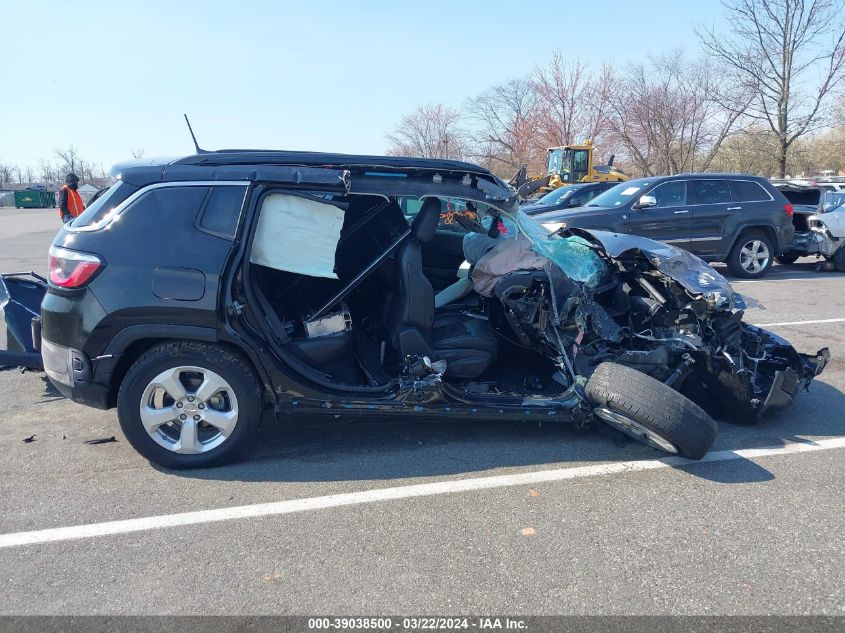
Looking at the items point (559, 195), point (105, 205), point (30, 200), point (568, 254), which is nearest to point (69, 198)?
point (559, 195)

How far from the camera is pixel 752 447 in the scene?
157 inches

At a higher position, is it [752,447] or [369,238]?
[369,238]

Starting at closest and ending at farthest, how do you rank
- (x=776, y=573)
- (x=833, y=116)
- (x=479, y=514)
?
(x=776, y=573) < (x=479, y=514) < (x=833, y=116)

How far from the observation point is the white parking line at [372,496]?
9.91ft

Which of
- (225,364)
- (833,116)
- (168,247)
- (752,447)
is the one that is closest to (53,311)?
(168,247)

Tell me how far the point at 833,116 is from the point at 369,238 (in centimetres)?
2974

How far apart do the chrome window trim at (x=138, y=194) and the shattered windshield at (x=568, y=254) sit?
6.20ft

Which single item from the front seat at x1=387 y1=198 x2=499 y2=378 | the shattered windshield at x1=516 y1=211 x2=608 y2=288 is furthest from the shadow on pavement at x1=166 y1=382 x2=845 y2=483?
the shattered windshield at x1=516 y1=211 x2=608 y2=288

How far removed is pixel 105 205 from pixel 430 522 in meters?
2.59

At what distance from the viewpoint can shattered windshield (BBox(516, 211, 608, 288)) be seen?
4.35 metres

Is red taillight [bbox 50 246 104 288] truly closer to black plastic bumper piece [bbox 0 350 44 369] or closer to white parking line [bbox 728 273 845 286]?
black plastic bumper piece [bbox 0 350 44 369]

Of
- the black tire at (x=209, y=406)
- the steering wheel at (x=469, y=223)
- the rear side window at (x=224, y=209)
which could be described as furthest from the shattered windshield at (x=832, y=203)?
the black tire at (x=209, y=406)

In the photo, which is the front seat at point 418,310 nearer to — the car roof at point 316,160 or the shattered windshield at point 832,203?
the car roof at point 316,160

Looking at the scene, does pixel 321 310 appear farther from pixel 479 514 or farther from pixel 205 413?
pixel 479 514
